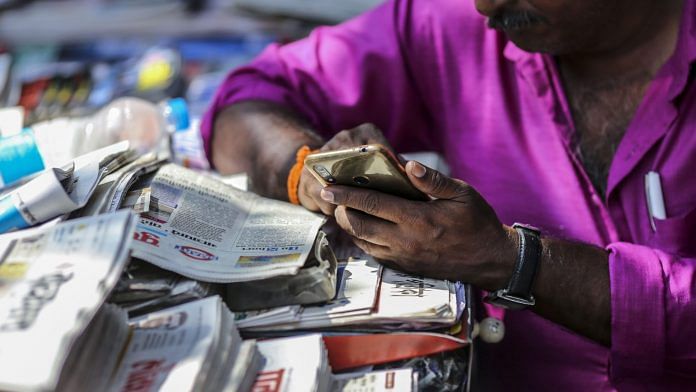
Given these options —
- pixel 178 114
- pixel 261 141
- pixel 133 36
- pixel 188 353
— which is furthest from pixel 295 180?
pixel 133 36

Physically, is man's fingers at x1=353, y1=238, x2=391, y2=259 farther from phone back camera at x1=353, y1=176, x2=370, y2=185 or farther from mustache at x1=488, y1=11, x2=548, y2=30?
mustache at x1=488, y1=11, x2=548, y2=30

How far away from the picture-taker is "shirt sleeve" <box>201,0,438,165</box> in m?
1.68

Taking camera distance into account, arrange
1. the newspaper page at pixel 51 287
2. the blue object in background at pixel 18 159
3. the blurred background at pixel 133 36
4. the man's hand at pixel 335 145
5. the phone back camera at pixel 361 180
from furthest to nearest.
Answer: the blurred background at pixel 133 36 < the blue object in background at pixel 18 159 < the man's hand at pixel 335 145 < the phone back camera at pixel 361 180 < the newspaper page at pixel 51 287

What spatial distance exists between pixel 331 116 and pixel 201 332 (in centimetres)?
90

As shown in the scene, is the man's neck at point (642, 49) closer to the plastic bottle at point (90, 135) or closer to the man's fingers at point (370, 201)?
the man's fingers at point (370, 201)

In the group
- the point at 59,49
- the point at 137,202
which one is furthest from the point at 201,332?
the point at 59,49

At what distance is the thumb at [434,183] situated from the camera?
1059 mm

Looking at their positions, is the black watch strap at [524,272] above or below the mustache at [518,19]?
below

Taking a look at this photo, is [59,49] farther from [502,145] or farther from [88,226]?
[88,226]

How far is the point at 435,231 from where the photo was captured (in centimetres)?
114

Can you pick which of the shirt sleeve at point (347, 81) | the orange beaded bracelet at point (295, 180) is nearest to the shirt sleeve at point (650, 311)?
the orange beaded bracelet at point (295, 180)

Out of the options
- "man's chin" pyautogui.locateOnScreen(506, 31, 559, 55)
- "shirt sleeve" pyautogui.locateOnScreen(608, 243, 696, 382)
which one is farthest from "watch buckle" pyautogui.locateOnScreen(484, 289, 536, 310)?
"man's chin" pyautogui.locateOnScreen(506, 31, 559, 55)

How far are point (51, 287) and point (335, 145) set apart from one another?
1.99 feet

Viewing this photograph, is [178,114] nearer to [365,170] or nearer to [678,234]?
[365,170]
